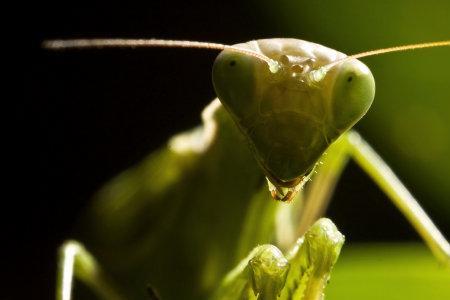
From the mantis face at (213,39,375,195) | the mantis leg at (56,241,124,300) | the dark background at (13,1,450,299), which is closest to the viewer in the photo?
the mantis face at (213,39,375,195)

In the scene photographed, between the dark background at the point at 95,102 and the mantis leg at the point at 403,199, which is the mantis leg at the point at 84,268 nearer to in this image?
the mantis leg at the point at 403,199

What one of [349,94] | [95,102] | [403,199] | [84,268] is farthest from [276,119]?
[95,102]

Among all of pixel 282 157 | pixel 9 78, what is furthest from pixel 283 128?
pixel 9 78

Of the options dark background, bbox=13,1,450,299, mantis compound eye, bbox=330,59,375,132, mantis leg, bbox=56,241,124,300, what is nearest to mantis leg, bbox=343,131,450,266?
mantis compound eye, bbox=330,59,375,132

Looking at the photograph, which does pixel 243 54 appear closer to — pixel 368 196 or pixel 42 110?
pixel 368 196

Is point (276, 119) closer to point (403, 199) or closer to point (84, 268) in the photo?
point (403, 199)

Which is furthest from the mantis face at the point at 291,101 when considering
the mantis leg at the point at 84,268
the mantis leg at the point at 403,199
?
the mantis leg at the point at 84,268

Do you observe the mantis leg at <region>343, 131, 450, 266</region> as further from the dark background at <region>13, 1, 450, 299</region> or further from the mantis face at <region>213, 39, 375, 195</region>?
the dark background at <region>13, 1, 450, 299</region>

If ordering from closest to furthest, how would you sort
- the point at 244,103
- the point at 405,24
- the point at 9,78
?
the point at 244,103 → the point at 405,24 → the point at 9,78

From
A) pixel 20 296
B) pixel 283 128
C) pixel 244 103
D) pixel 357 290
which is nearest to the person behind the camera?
pixel 283 128
